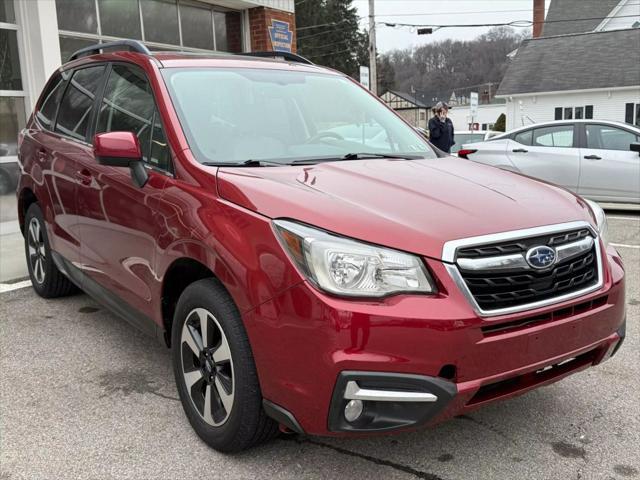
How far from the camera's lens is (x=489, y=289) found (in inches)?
88.0

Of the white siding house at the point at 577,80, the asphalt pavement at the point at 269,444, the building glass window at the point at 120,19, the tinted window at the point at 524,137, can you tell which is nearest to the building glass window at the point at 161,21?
the building glass window at the point at 120,19

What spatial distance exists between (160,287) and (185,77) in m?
1.14

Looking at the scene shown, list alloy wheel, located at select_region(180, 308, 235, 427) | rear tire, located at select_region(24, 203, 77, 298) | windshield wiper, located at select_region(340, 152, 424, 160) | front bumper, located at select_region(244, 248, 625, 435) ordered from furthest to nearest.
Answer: rear tire, located at select_region(24, 203, 77, 298)
windshield wiper, located at select_region(340, 152, 424, 160)
alloy wheel, located at select_region(180, 308, 235, 427)
front bumper, located at select_region(244, 248, 625, 435)

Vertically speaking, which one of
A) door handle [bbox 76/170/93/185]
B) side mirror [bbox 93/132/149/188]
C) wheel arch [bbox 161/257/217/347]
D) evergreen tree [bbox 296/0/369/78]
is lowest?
wheel arch [bbox 161/257/217/347]

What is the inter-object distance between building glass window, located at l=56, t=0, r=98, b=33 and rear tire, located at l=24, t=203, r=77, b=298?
17.3 ft

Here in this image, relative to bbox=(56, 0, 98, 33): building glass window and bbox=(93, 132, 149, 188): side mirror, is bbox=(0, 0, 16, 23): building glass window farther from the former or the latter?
bbox=(93, 132, 149, 188): side mirror

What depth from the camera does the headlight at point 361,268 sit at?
216 centimetres

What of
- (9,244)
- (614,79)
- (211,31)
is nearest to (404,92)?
(614,79)

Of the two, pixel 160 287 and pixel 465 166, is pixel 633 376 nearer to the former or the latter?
pixel 465 166

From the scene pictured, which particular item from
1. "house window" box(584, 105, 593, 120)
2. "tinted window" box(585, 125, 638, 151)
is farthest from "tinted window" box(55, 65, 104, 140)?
"house window" box(584, 105, 593, 120)

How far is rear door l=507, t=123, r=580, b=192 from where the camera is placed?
31.0ft

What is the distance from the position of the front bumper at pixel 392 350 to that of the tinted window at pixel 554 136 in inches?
314

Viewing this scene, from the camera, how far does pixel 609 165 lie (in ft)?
29.9

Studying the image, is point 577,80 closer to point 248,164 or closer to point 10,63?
point 10,63
